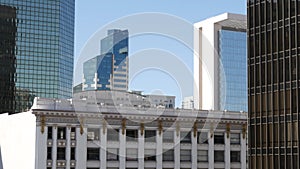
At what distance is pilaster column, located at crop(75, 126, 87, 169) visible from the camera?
84.1 m

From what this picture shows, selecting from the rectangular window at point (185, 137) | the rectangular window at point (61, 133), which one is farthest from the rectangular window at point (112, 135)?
the rectangular window at point (185, 137)

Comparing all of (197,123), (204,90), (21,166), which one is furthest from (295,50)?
(204,90)

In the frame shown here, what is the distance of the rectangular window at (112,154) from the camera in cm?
8588

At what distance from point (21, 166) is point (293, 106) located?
131 ft

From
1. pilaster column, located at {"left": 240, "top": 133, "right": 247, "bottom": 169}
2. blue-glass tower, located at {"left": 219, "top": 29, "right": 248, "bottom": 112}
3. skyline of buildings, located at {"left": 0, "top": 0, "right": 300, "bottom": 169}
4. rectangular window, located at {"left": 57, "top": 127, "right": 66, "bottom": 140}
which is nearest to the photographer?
skyline of buildings, located at {"left": 0, "top": 0, "right": 300, "bottom": 169}

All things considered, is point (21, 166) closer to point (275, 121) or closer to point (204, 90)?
point (275, 121)

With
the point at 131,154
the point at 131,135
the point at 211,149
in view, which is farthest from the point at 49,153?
the point at 211,149

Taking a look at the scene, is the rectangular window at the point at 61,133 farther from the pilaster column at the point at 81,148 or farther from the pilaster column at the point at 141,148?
the pilaster column at the point at 141,148

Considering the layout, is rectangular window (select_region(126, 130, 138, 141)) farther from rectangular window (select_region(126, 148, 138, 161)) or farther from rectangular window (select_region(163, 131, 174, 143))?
rectangular window (select_region(163, 131, 174, 143))

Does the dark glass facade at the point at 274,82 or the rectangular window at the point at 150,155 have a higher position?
the dark glass facade at the point at 274,82

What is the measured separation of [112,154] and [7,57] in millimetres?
117661

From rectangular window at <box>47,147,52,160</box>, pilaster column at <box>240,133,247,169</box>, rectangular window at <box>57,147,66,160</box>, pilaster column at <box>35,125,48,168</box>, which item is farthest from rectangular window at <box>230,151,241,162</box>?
pilaster column at <box>35,125,48,168</box>

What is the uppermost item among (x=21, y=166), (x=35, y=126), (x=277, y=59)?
(x=277, y=59)

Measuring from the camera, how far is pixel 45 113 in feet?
270
